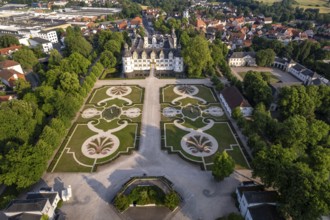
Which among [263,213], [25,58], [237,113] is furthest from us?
[25,58]

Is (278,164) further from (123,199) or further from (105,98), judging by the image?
(105,98)

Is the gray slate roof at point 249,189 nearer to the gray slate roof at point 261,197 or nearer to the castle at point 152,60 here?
the gray slate roof at point 261,197

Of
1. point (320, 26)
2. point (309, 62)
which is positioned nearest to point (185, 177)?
point (309, 62)

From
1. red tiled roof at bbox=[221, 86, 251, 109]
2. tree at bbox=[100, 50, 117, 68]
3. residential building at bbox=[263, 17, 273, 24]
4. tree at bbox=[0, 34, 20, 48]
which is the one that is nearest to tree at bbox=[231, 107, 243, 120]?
red tiled roof at bbox=[221, 86, 251, 109]

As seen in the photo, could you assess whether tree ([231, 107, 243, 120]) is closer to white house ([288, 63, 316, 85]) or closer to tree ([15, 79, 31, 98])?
white house ([288, 63, 316, 85])

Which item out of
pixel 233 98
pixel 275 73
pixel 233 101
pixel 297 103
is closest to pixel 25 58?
pixel 233 98

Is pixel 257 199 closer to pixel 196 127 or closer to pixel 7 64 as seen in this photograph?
pixel 196 127

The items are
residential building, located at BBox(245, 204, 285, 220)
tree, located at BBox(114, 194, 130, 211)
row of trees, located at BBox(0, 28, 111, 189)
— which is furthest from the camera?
row of trees, located at BBox(0, 28, 111, 189)
